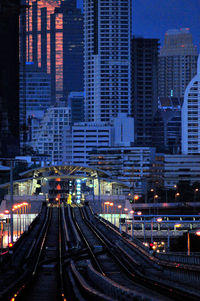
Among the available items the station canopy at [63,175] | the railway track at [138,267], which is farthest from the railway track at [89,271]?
the station canopy at [63,175]

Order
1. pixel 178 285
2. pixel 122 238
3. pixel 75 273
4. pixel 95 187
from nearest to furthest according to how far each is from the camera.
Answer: pixel 178 285, pixel 75 273, pixel 122 238, pixel 95 187

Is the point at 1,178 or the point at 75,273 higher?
the point at 1,178

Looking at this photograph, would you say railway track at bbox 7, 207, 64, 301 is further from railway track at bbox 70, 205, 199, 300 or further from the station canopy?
the station canopy

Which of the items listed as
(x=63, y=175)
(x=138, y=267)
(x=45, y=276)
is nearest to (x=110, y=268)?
(x=138, y=267)

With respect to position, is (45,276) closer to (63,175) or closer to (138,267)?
(138,267)

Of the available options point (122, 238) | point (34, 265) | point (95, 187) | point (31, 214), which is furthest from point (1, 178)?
point (34, 265)

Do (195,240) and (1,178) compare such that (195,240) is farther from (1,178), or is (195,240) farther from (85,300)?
(1,178)

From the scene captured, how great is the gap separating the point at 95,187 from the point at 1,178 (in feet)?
86.2

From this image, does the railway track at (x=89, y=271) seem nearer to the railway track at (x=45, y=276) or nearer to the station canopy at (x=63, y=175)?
the railway track at (x=45, y=276)

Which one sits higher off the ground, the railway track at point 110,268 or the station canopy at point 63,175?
the station canopy at point 63,175

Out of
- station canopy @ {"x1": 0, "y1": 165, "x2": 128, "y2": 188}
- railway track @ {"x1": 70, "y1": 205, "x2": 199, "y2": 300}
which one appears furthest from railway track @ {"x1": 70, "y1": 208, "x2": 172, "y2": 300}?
station canopy @ {"x1": 0, "y1": 165, "x2": 128, "y2": 188}

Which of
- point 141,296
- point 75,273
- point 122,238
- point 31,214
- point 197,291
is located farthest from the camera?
point 31,214

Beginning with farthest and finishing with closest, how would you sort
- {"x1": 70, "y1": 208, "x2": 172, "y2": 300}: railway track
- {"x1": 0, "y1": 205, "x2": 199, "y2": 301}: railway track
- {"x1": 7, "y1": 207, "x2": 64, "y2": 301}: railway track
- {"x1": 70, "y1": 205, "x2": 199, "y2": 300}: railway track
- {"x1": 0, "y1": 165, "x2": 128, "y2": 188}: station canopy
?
{"x1": 0, "y1": 165, "x2": 128, "y2": 188}: station canopy < {"x1": 7, "y1": 207, "x2": 64, "y2": 301}: railway track < {"x1": 0, "y1": 205, "x2": 199, "y2": 301}: railway track < {"x1": 70, "y1": 205, "x2": 199, "y2": 300}: railway track < {"x1": 70, "y1": 208, "x2": 172, "y2": 300}: railway track

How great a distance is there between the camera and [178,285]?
3562 centimetres
